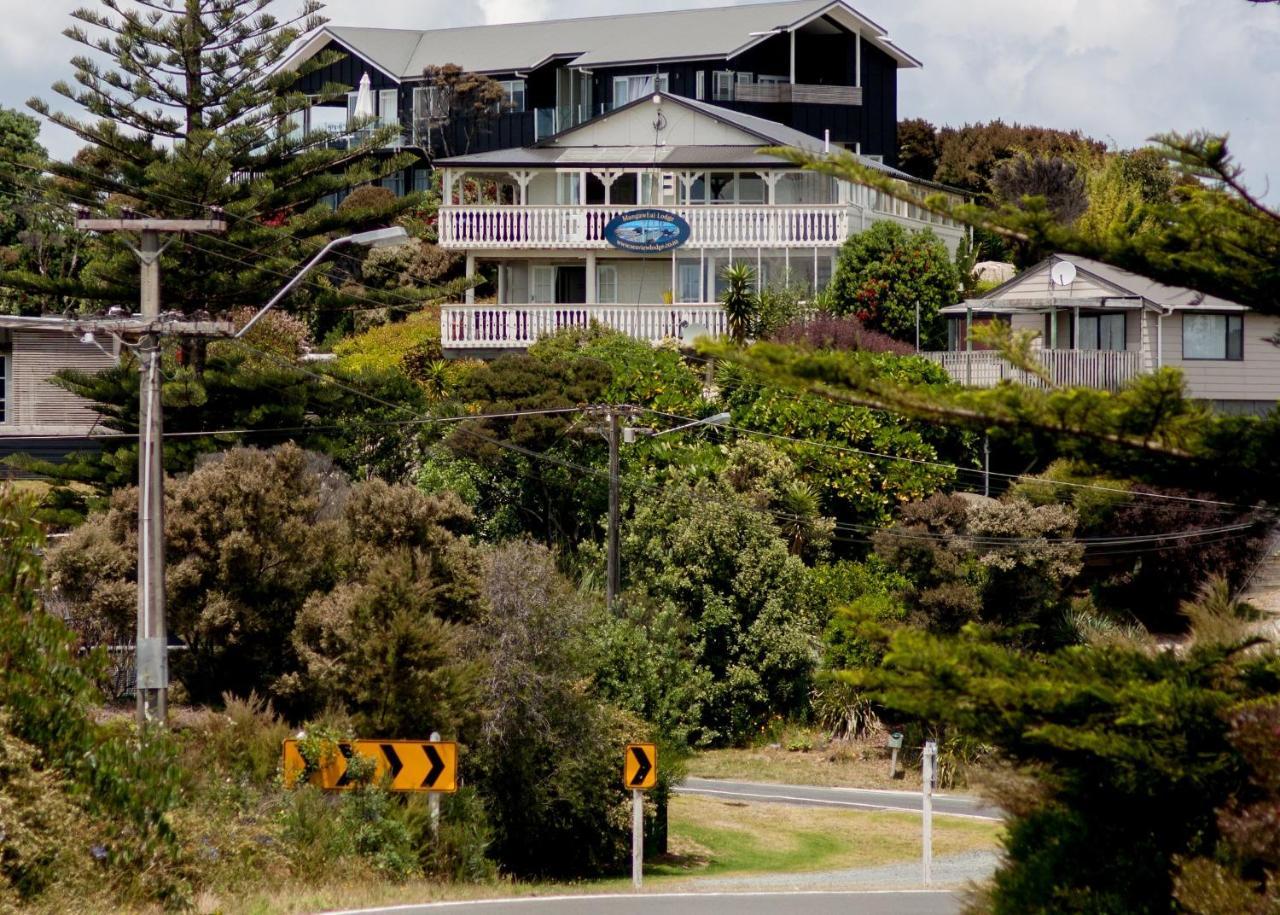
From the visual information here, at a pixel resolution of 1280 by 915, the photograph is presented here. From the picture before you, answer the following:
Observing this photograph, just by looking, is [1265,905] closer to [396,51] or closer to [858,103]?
[858,103]

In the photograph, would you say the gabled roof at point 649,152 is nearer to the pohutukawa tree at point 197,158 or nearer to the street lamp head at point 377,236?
the pohutukawa tree at point 197,158

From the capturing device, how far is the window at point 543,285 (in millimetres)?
48344

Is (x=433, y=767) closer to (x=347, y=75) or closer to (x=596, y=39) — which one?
(x=596, y=39)

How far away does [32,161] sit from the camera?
3809cm

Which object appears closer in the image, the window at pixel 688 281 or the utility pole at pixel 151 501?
the utility pole at pixel 151 501

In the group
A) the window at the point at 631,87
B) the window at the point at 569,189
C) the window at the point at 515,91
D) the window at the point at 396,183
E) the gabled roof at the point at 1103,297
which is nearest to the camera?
the gabled roof at the point at 1103,297

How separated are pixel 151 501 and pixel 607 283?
2850 centimetres

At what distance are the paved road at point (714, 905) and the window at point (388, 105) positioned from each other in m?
51.4

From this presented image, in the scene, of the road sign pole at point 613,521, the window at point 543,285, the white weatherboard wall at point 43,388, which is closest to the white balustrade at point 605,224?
the window at point 543,285

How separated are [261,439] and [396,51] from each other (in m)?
35.2

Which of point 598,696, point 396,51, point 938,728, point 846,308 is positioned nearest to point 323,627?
point 598,696

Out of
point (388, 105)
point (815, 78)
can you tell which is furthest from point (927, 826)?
point (388, 105)

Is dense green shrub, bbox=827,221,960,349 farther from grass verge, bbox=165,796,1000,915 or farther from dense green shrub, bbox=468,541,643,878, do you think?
dense green shrub, bbox=468,541,643,878

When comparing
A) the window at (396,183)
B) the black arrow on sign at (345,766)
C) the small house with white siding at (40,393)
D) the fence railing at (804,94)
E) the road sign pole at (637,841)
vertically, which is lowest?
the road sign pole at (637,841)
